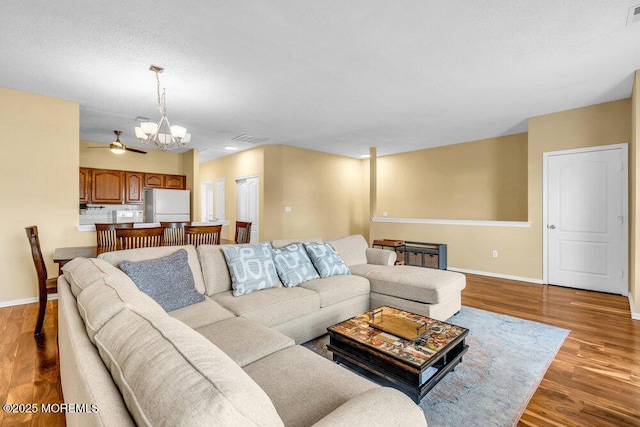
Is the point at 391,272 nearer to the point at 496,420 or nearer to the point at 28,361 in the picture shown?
the point at 496,420

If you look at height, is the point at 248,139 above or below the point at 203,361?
above

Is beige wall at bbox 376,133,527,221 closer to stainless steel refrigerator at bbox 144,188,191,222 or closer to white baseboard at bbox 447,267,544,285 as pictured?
white baseboard at bbox 447,267,544,285

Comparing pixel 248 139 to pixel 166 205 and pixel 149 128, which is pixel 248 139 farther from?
pixel 149 128

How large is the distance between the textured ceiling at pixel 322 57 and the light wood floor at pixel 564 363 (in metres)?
2.60

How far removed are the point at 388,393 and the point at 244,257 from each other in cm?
191

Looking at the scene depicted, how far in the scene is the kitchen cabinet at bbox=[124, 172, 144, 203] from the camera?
21.6 ft

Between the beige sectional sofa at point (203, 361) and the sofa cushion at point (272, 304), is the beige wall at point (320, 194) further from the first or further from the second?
the beige sectional sofa at point (203, 361)

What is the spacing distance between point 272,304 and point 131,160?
608cm

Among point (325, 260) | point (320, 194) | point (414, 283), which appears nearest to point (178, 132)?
point (325, 260)

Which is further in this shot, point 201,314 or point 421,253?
point 421,253

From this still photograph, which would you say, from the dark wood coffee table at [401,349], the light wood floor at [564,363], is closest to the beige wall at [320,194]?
the light wood floor at [564,363]

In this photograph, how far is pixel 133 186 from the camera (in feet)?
21.8

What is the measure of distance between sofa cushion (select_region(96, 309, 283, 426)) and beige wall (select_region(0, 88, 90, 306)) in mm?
4162

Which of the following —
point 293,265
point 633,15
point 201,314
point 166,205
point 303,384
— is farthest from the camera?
point 166,205
